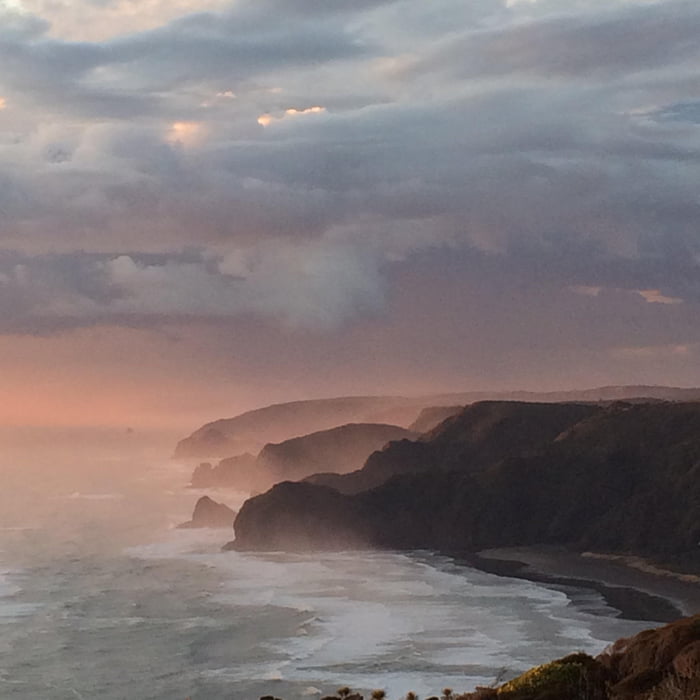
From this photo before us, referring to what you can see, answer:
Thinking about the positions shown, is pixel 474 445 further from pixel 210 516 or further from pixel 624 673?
pixel 624 673

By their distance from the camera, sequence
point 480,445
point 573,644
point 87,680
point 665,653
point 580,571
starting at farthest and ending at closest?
point 480,445, point 580,571, point 573,644, point 87,680, point 665,653

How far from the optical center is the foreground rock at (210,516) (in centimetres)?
17275

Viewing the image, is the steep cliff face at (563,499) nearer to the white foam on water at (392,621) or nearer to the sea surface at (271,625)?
the sea surface at (271,625)

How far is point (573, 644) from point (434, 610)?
17.2 meters

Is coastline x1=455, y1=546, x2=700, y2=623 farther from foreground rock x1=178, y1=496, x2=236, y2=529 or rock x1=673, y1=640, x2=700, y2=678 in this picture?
rock x1=673, y1=640, x2=700, y2=678

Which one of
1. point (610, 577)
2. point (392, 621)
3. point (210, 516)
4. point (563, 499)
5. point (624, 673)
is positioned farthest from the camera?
point (210, 516)

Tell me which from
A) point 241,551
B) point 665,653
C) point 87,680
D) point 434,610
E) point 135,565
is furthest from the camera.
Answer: point 241,551

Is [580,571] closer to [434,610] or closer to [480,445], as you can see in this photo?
[434,610]

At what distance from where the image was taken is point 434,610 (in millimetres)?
92062

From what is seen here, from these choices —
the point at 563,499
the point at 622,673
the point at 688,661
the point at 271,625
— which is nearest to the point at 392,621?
the point at 271,625

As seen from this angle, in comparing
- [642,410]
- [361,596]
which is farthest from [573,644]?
[642,410]

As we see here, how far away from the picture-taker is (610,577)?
117 metres

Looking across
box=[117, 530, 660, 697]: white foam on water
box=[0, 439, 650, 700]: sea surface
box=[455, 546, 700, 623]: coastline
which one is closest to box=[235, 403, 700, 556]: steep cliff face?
box=[455, 546, 700, 623]: coastline

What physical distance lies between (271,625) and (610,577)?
4501cm
